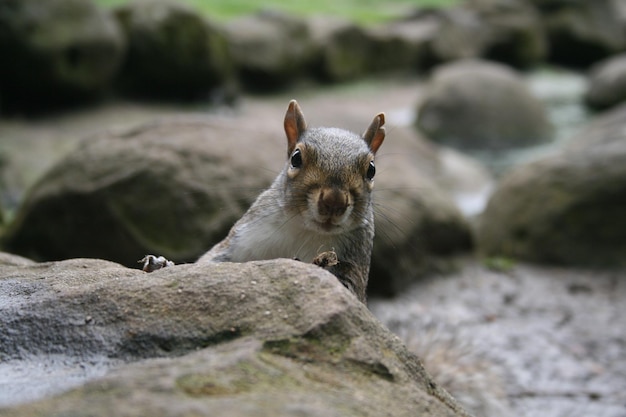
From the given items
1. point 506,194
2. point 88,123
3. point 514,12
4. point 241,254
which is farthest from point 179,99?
point 514,12

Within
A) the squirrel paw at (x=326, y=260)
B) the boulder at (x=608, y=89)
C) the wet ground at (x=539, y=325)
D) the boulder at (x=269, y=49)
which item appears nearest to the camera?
the squirrel paw at (x=326, y=260)

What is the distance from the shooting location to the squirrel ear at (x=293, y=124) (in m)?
3.63

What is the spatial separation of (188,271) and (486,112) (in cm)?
1231

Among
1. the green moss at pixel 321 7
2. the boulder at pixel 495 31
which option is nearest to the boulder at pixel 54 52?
the green moss at pixel 321 7

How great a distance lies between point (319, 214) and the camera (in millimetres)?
3133

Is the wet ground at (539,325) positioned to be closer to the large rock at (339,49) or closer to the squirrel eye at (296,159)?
the squirrel eye at (296,159)

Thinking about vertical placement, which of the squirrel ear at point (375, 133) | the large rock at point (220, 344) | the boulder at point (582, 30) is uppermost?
the boulder at point (582, 30)

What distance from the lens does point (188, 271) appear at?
2.52 metres

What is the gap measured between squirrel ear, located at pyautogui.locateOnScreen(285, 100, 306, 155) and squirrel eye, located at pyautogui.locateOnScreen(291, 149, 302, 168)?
24 centimetres

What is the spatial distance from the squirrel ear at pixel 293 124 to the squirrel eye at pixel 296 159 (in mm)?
238

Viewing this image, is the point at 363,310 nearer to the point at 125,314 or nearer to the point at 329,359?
the point at 329,359

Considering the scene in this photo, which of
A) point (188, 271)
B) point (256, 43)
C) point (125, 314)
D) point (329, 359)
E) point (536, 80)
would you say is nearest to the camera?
point (329, 359)

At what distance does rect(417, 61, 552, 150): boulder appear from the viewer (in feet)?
46.5

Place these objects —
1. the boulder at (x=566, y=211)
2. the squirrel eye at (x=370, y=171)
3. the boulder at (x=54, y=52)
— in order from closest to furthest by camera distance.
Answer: the squirrel eye at (x=370, y=171) < the boulder at (x=566, y=211) < the boulder at (x=54, y=52)
